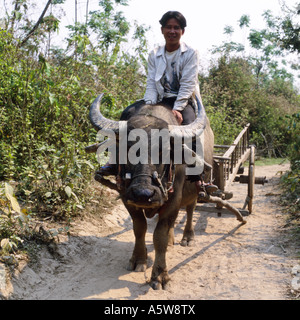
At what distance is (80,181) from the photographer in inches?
202

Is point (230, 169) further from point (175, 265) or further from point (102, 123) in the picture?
point (102, 123)

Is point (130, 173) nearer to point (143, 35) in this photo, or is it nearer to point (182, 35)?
point (182, 35)

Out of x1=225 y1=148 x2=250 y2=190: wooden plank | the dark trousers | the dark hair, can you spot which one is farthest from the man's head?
x1=225 y1=148 x2=250 y2=190: wooden plank

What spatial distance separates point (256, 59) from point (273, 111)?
11113 mm

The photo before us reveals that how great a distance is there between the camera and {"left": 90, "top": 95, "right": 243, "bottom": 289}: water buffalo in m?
3.20

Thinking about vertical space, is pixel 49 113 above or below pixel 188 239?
above

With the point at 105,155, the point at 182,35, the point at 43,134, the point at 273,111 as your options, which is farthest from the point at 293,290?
the point at 273,111

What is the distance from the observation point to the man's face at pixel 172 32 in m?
4.12

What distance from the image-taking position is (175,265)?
14.0 feet

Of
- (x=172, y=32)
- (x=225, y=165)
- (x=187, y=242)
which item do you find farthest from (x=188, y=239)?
(x=172, y=32)

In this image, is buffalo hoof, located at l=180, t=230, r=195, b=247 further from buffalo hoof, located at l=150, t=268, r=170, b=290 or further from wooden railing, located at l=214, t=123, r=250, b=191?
buffalo hoof, located at l=150, t=268, r=170, b=290

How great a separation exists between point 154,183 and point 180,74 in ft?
5.26
